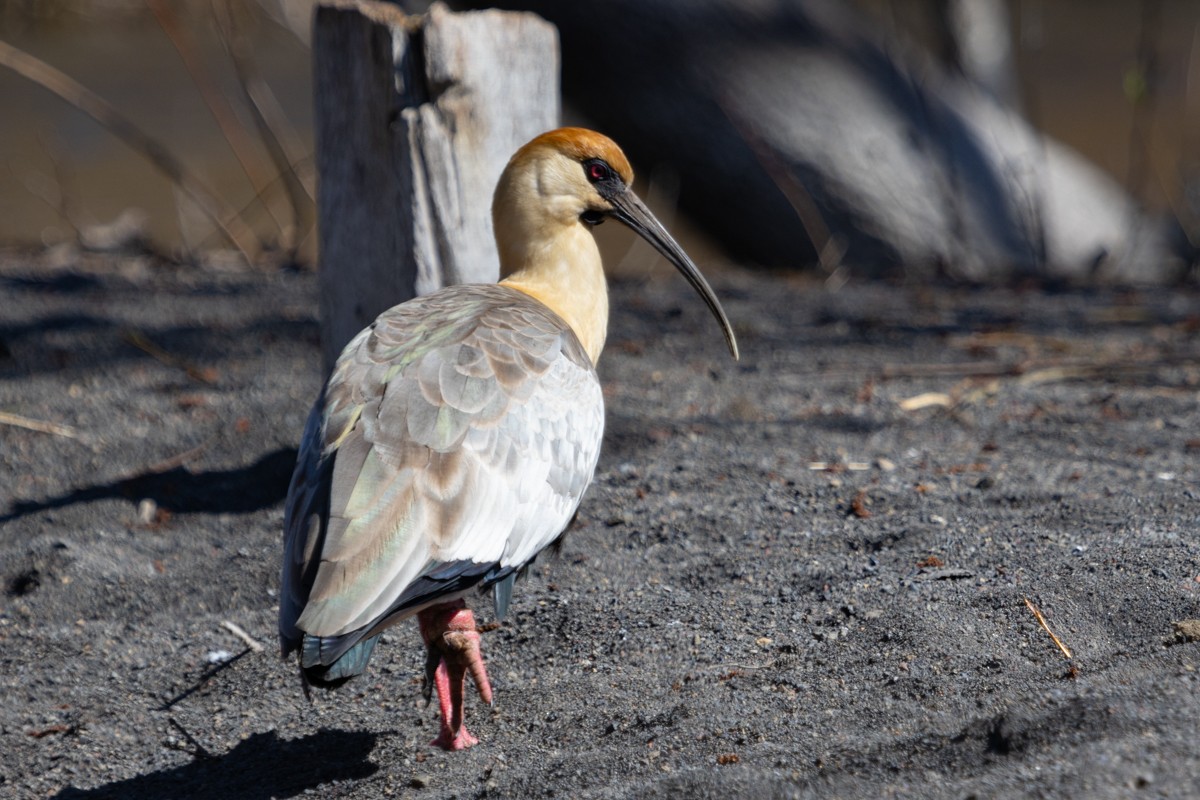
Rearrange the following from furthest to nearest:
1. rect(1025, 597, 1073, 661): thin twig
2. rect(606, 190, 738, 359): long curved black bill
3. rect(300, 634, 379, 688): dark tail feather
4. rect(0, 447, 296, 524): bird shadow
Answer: rect(0, 447, 296, 524): bird shadow → rect(606, 190, 738, 359): long curved black bill → rect(1025, 597, 1073, 661): thin twig → rect(300, 634, 379, 688): dark tail feather

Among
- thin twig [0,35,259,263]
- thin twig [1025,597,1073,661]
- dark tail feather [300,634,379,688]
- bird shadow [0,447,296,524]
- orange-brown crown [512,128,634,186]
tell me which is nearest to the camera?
dark tail feather [300,634,379,688]

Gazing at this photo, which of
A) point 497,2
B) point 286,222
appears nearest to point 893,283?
point 497,2

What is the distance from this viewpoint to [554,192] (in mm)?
4184

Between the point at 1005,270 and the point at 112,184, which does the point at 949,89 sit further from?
the point at 112,184

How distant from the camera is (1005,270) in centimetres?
791

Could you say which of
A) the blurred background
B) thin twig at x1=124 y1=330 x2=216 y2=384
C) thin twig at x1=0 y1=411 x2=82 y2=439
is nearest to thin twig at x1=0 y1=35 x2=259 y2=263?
the blurred background

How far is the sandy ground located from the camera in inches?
116

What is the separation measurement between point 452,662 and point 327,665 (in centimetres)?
51

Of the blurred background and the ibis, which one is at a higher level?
the blurred background

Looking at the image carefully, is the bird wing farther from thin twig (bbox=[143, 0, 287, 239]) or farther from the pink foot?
thin twig (bbox=[143, 0, 287, 239])

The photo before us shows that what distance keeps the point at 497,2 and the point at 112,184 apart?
7.65 metres

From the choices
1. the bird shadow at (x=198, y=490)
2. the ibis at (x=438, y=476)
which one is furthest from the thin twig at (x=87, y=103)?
the ibis at (x=438, y=476)

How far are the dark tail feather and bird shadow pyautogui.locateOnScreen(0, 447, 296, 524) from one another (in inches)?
75.0

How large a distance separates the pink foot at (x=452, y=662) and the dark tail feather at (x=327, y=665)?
39cm
